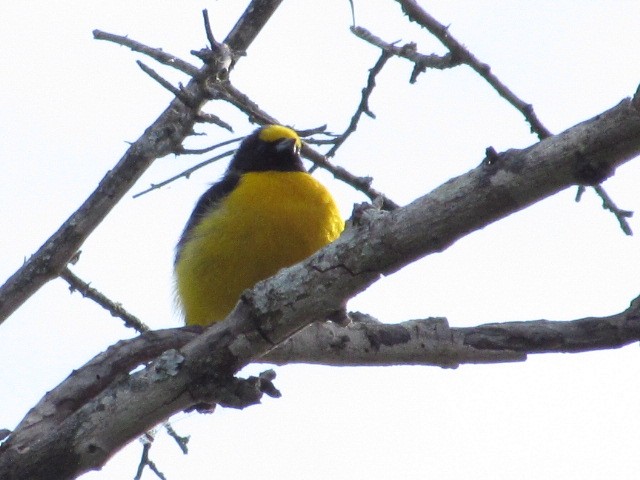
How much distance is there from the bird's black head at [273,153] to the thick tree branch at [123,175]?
152 centimetres

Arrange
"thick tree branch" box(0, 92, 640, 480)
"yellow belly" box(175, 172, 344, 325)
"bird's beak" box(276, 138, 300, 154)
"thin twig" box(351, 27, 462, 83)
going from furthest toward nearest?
1. "bird's beak" box(276, 138, 300, 154)
2. "yellow belly" box(175, 172, 344, 325)
3. "thin twig" box(351, 27, 462, 83)
4. "thick tree branch" box(0, 92, 640, 480)

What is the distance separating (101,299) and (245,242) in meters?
0.81

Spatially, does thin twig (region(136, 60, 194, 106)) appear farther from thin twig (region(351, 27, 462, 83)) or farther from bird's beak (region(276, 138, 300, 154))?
bird's beak (region(276, 138, 300, 154))

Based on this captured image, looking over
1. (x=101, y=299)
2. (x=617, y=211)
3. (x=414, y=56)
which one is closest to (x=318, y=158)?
(x=414, y=56)

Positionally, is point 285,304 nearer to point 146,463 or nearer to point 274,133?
point 146,463

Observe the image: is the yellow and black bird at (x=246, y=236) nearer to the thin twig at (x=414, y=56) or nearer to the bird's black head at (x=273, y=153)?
the bird's black head at (x=273, y=153)

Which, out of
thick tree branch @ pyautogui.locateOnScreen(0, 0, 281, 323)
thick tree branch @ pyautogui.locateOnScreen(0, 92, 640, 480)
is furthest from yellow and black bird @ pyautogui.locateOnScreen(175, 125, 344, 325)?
thick tree branch @ pyautogui.locateOnScreen(0, 92, 640, 480)

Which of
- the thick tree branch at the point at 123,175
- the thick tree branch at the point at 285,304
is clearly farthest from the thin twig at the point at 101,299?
the thick tree branch at the point at 285,304

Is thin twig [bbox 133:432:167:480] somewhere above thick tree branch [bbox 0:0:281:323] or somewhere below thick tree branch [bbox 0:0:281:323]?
below

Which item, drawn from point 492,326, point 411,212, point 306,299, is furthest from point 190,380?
point 492,326

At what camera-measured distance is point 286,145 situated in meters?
6.63

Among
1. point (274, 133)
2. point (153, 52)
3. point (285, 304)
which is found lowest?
point (285, 304)

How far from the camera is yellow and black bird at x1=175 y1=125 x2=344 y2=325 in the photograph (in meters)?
5.36

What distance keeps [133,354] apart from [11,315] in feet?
3.80
